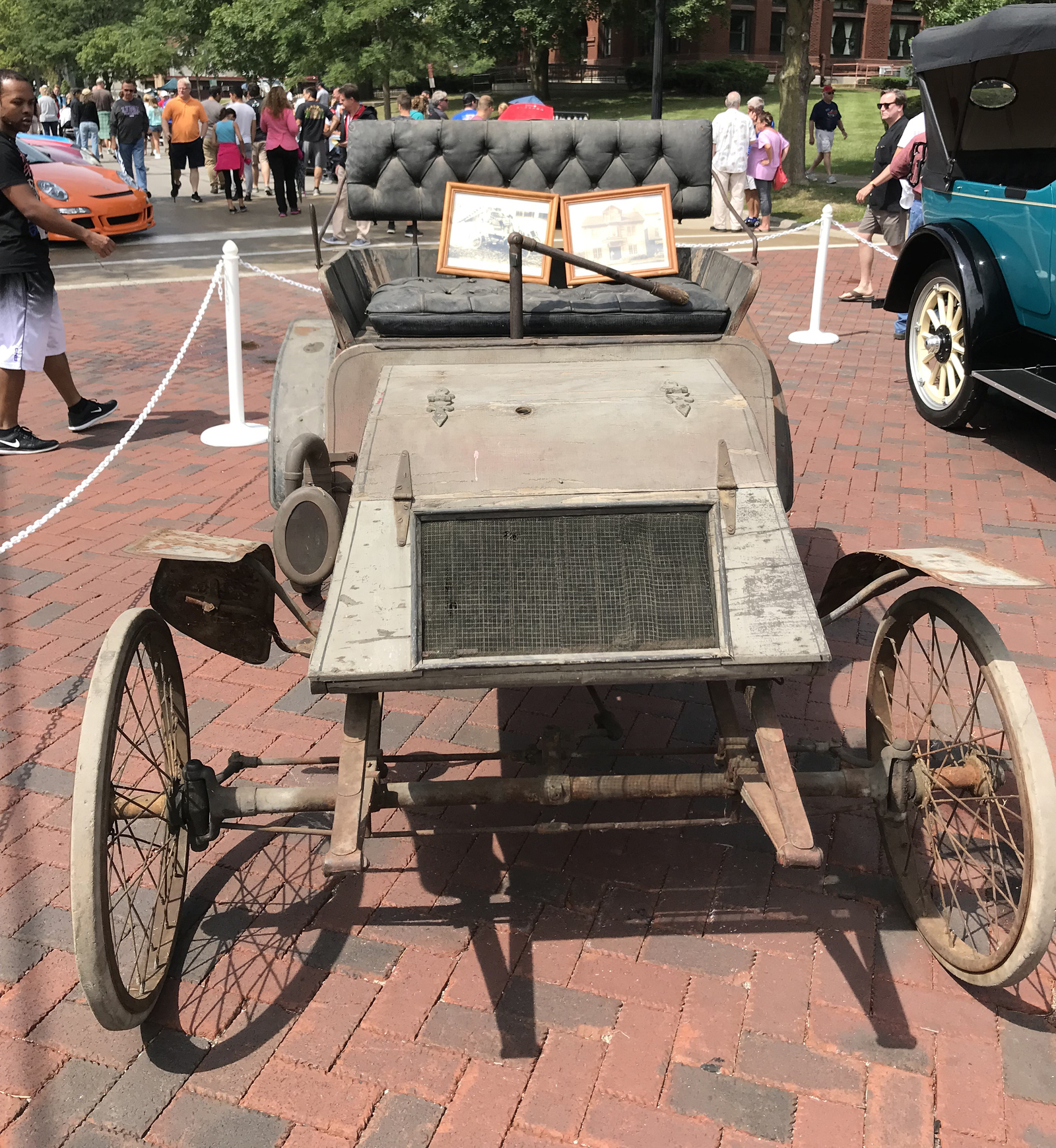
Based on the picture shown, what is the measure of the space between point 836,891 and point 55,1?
61014 millimetres

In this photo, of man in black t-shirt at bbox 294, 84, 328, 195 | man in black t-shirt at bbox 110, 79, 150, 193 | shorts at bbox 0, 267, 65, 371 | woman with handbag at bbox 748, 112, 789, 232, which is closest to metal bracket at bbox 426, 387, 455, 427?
shorts at bbox 0, 267, 65, 371

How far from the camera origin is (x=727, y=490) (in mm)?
2896

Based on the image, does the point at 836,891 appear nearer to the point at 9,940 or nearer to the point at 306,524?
the point at 306,524

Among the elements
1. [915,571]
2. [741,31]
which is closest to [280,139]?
[915,571]

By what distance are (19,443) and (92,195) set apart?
8787mm

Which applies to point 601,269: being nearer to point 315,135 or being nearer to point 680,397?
point 680,397

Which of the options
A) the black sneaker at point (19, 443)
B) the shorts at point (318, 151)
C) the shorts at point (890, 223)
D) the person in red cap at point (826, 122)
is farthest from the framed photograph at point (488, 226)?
the person in red cap at point (826, 122)

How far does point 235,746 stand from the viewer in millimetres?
3971

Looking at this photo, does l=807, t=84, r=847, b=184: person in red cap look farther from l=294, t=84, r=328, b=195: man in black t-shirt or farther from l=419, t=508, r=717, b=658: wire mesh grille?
l=419, t=508, r=717, b=658: wire mesh grille

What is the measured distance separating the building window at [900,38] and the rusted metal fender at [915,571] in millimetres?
62841

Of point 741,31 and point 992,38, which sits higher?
point 741,31

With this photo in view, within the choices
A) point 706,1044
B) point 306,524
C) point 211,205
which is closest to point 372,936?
point 706,1044

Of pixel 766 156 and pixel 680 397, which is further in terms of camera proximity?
pixel 766 156

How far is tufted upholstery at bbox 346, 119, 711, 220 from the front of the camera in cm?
554
